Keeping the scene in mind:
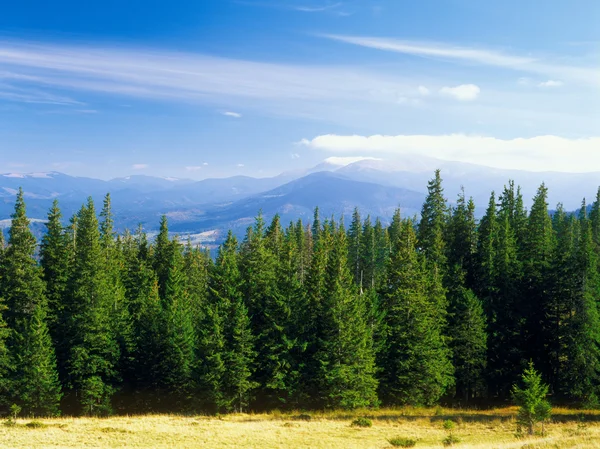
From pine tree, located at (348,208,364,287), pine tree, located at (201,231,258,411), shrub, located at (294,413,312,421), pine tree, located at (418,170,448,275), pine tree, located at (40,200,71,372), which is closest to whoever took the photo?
shrub, located at (294,413,312,421)

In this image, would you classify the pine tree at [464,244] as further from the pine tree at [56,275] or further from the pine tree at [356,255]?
the pine tree at [56,275]

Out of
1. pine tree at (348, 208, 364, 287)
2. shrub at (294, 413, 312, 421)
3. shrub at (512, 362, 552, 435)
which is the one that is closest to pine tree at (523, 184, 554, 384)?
shrub at (512, 362, 552, 435)

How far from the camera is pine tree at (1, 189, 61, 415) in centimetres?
4338

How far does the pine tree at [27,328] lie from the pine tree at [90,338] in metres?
2.28

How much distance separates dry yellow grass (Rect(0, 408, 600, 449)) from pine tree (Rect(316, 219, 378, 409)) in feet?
5.92

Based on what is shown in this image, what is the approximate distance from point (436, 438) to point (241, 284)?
75.7 feet

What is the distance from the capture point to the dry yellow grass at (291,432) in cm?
2812

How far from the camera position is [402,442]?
30.1 meters

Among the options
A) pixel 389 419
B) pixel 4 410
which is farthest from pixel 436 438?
A: pixel 4 410

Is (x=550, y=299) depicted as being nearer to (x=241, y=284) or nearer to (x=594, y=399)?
(x=594, y=399)

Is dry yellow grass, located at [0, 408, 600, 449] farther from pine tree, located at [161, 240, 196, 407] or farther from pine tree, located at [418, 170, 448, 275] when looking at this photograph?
pine tree, located at [418, 170, 448, 275]

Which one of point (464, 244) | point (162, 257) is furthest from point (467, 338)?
point (162, 257)

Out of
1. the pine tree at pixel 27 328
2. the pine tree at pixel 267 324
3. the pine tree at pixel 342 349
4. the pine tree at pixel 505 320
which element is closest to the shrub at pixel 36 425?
the pine tree at pixel 27 328

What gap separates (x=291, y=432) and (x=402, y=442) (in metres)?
7.90
